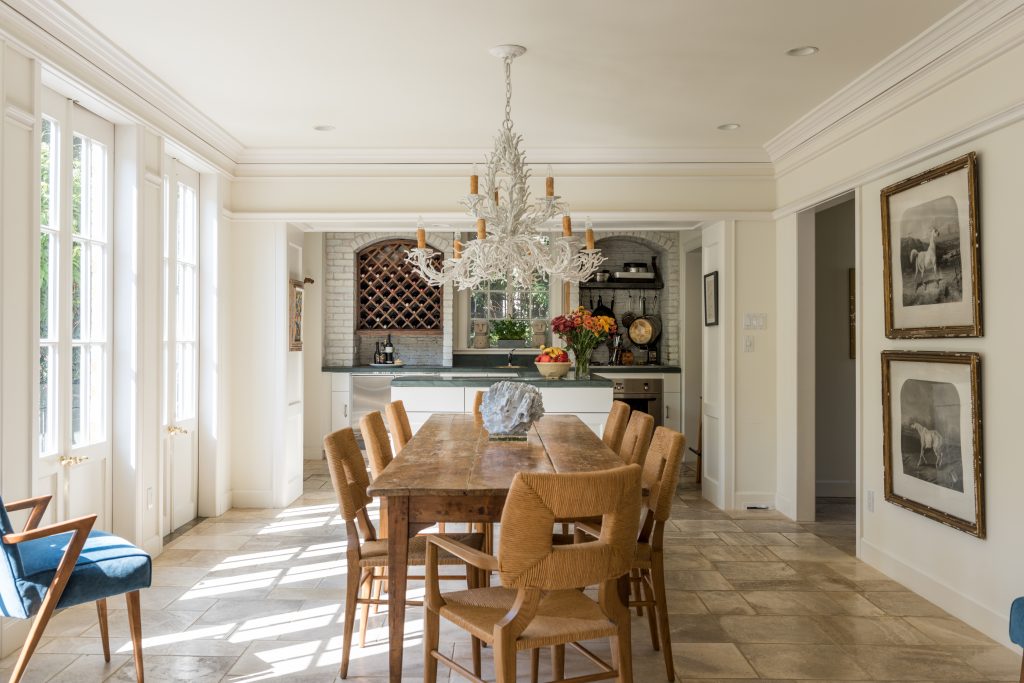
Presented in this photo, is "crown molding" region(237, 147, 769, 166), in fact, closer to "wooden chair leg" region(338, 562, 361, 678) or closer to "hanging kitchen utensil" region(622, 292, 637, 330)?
"hanging kitchen utensil" region(622, 292, 637, 330)

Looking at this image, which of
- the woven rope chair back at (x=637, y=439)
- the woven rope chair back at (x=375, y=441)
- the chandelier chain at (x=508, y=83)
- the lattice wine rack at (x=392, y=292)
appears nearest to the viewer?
the woven rope chair back at (x=375, y=441)

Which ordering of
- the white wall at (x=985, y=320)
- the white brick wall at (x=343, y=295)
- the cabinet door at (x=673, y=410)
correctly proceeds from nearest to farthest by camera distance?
the white wall at (x=985, y=320) → the cabinet door at (x=673, y=410) → the white brick wall at (x=343, y=295)

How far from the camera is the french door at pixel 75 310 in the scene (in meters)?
3.49

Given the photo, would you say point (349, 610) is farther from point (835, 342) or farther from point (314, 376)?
point (314, 376)

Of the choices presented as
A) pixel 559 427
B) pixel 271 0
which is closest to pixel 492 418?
pixel 559 427

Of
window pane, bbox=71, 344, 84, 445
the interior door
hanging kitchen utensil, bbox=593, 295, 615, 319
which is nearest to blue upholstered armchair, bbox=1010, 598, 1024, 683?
window pane, bbox=71, 344, 84, 445

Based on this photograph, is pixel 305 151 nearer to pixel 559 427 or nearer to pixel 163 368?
pixel 163 368

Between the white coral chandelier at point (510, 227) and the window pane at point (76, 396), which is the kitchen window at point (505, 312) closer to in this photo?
the white coral chandelier at point (510, 227)

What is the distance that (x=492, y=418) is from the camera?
3502 millimetres

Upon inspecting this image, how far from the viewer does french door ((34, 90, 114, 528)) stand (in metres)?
3.49

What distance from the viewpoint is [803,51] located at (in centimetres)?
379

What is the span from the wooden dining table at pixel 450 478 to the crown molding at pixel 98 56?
2377 millimetres

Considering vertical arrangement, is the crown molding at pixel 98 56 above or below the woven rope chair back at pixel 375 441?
above

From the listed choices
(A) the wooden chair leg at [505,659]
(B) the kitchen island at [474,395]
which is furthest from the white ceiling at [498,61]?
(A) the wooden chair leg at [505,659]
